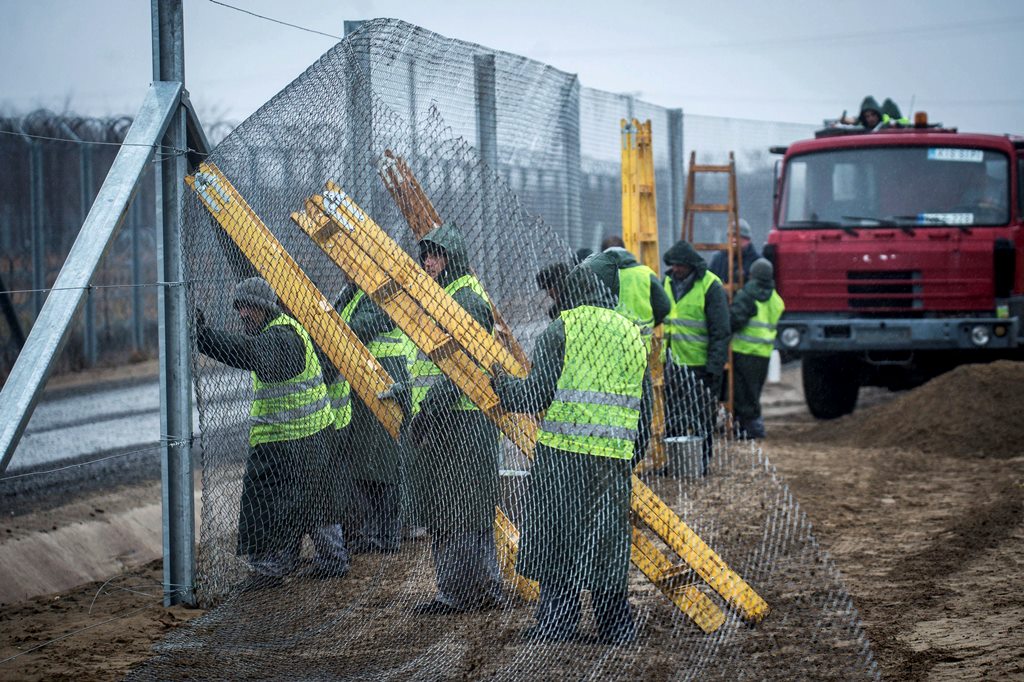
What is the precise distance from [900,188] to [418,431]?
27.7 feet

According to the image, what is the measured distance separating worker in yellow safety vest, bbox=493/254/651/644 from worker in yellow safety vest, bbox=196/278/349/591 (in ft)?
3.31

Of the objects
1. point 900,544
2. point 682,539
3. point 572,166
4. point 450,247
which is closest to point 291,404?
point 450,247

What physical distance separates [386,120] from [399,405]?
1.18 m

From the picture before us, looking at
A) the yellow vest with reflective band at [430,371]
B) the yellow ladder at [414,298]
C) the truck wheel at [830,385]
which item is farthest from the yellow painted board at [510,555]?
the truck wheel at [830,385]

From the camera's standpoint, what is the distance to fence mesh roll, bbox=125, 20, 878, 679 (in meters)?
4.60

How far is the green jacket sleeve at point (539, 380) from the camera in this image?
452cm

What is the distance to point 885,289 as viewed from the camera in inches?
465

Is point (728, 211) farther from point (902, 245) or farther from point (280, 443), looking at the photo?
point (280, 443)

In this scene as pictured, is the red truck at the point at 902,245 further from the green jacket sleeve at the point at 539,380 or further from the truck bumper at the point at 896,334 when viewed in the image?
the green jacket sleeve at the point at 539,380

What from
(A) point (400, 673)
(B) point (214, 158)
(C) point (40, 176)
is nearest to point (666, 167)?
(C) point (40, 176)

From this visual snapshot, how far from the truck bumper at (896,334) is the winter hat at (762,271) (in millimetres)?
1536

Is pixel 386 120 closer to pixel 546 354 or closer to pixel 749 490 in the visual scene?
pixel 546 354

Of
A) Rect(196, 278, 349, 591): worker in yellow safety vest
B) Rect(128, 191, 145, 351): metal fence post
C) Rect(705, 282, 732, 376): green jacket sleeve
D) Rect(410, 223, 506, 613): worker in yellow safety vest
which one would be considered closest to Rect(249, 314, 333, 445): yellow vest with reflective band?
Rect(196, 278, 349, 591): worker in yellow safety vest

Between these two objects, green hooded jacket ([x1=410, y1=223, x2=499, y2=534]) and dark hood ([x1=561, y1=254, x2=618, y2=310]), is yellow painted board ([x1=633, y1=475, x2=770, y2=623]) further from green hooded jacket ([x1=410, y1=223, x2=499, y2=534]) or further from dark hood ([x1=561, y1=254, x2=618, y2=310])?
dark hood ([x1=561, y1=254, x2=618, y2=310])
